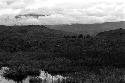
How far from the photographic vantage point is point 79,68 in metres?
143

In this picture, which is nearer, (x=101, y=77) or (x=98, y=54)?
(x=101, y=77)

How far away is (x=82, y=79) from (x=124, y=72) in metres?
27.7

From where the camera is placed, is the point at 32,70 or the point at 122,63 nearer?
the point at 32,70

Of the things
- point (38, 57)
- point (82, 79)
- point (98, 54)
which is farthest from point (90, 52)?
point (82, 79)

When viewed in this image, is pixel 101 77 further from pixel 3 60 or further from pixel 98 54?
pixel 3 60

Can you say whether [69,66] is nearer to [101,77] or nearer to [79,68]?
[79,68]

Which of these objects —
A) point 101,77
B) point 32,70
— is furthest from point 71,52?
point 101,77

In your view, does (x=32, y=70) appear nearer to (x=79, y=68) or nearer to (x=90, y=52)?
(x=79, y=68)

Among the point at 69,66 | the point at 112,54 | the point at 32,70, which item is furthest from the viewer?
the point at 112,54

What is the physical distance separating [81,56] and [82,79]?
71550 millimetres

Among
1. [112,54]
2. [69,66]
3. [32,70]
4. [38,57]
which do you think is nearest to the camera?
[32,70]

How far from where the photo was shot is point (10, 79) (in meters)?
119

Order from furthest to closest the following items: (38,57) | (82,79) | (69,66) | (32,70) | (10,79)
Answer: (38,57)
(69,66)
(32,70)
(10,79)
(82,79)

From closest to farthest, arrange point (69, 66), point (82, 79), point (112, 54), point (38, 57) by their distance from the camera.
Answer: point (82, 79) < point (69, 66) < point (112, 54) < point (38, 57)
